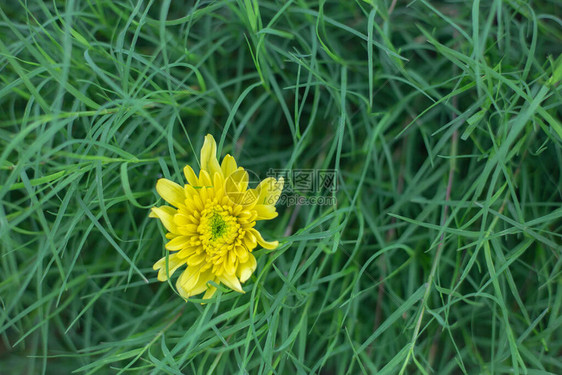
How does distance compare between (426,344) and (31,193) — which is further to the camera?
(426,344)

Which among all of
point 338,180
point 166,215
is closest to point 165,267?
point 166,215

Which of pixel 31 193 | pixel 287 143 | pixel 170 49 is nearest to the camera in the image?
pixel 31 193

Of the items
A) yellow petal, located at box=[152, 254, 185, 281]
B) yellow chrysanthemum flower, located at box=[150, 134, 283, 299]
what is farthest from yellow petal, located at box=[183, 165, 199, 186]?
yellow petal, located at box=[152, 254, 185, 281]

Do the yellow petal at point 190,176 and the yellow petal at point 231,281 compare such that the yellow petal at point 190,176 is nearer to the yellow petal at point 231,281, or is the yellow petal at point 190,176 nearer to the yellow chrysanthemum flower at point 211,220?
the yellow chrysanthemum flower at point 211,220

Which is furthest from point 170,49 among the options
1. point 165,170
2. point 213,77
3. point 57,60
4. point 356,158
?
point 356,158

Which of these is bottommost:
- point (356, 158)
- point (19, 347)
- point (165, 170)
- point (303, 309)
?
point (19, 347)

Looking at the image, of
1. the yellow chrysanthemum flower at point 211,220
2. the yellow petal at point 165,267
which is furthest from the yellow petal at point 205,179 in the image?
the yellow petal at point 165,267

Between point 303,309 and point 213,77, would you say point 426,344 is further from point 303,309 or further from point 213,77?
point 213,77
